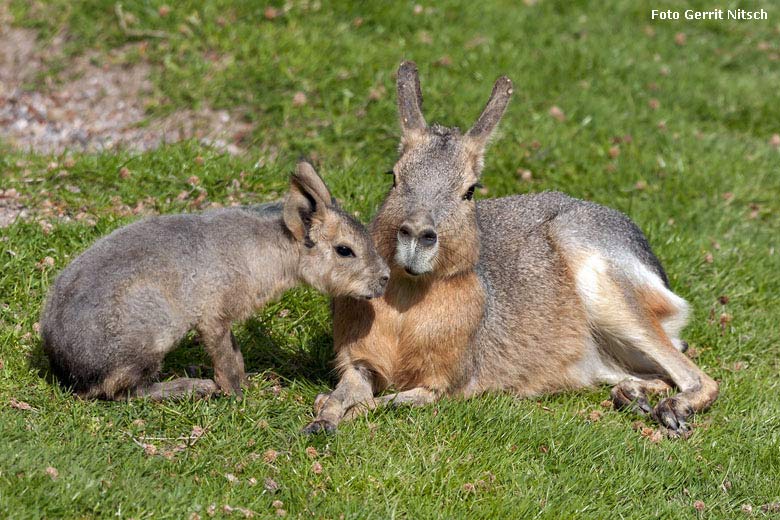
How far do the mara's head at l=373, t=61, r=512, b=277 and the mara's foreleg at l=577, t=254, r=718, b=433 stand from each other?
1092 millimetres

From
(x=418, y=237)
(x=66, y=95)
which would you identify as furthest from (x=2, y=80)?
(x=418, y=237)

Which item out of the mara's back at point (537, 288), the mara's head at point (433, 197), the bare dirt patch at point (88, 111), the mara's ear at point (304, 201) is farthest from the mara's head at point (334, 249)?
the bare dirt patch at point (88, 111)

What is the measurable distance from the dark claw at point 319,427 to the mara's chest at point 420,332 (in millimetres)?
527

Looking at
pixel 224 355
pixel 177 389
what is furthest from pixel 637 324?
pixel 177 389

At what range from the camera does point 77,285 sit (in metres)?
4.75

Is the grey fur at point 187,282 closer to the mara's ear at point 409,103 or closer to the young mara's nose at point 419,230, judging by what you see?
the young mara's nose at point 419,230

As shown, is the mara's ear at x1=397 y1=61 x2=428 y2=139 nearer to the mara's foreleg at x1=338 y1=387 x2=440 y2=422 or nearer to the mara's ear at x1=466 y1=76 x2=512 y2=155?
the mara's ear at x1=466 y1=76 x2=512 y2=155

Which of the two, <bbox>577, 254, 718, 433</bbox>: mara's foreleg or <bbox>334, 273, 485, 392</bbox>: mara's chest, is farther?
<bbox>577, 254, 718, 433</bbox>: mara's foreleg

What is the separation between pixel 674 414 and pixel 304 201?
7.70ft

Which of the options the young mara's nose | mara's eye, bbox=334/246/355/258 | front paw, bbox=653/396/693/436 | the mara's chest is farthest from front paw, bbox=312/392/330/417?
front paw, bbox=653/396/693/436

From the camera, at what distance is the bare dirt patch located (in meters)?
7.91

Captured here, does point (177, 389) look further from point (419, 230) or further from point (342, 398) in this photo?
point (419, 230)

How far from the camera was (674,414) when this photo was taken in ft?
19.0

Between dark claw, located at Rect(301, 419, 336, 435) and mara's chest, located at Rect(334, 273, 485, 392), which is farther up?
mara's chest, located at Rect(334, 273, 485, 392)
